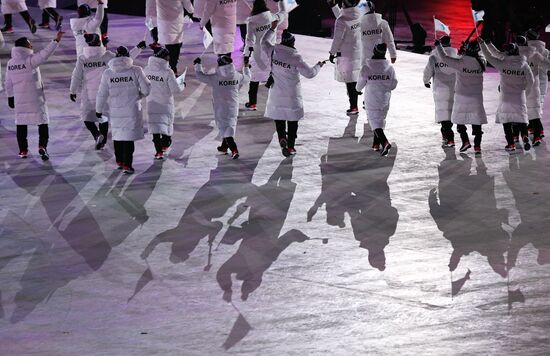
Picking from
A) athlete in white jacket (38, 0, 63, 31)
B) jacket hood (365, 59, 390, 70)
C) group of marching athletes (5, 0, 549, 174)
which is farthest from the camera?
athlete in white jacket (38, 0, 63, 31)

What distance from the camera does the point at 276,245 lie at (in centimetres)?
1115

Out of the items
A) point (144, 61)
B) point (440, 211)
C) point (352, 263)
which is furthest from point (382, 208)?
point (144, 61)

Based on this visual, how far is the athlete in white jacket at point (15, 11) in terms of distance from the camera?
67.4 feet

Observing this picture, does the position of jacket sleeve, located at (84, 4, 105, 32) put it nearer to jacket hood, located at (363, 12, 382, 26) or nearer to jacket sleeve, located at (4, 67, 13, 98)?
jacket sleeve, located at (4, 67, 13, 98)

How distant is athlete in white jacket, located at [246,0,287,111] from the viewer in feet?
54.2

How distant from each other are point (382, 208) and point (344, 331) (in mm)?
3523

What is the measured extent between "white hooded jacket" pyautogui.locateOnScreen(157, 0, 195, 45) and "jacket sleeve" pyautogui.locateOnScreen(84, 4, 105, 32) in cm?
138

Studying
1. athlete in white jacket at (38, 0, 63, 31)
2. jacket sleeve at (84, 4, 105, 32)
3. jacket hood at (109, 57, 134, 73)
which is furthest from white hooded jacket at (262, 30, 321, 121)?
athlete in white jacket at (38, 0, 63, 31)

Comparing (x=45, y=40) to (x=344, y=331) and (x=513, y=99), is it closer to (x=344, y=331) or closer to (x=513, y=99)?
(x=513, y=99)

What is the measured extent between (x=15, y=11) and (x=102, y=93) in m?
7.86

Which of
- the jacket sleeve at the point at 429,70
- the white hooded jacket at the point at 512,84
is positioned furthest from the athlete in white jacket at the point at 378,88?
the white hooded jacket at the point at 512,84

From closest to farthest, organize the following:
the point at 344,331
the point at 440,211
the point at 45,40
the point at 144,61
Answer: the point at 344,331, the point at 440,211, the point at 144,61, the point at 45,40

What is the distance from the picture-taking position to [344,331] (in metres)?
9.00

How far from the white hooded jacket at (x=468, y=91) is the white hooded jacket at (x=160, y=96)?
11.7ft
